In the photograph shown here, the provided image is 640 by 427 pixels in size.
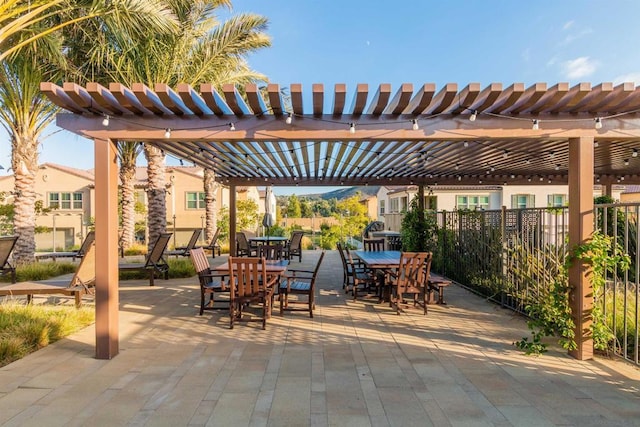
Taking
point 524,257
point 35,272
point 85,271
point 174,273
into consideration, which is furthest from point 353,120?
point 35,272

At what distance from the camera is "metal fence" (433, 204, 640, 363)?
13.8 feet

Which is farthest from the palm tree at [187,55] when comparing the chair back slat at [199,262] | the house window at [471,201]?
the house window at [471,201]

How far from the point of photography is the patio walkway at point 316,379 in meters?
2.87

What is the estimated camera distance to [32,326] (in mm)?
4594

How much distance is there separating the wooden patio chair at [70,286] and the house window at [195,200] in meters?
21.8

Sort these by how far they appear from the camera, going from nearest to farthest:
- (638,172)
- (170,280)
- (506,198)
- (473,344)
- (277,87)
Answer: (277,87) < (473,344) < (170,280) < (638,172) < (506,198)

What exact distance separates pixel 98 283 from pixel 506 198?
2236cm

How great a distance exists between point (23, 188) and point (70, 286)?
5589mm

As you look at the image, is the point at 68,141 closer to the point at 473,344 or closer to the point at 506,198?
the point at 473,344

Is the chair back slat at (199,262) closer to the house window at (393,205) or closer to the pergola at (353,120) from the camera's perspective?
the pergola at (353,120)

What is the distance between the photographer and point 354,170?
32.7 ft

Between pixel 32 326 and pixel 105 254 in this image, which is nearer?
pixel 105 254

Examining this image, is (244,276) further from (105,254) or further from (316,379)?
(316,379)

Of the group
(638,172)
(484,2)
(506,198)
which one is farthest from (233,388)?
(506,198)
